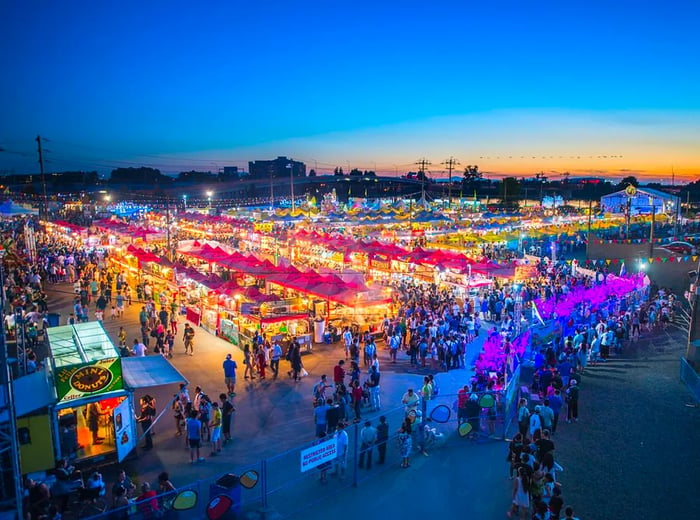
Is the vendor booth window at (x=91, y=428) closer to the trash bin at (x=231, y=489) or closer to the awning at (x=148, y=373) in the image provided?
the awning at (x=148, y=373)

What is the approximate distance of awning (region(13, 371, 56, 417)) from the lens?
24.5ft

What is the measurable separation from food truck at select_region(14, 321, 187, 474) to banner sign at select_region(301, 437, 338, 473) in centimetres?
335

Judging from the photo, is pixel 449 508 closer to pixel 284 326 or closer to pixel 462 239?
pixel 284 326

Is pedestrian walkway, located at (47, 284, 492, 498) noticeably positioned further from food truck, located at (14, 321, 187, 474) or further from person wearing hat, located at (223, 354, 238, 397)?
food truck, located at (14, 321, 187, 474)

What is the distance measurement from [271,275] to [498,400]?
35.7 ft

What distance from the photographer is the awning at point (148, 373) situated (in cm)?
895

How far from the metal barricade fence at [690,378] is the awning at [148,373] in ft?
35.3

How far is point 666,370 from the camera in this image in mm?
13070

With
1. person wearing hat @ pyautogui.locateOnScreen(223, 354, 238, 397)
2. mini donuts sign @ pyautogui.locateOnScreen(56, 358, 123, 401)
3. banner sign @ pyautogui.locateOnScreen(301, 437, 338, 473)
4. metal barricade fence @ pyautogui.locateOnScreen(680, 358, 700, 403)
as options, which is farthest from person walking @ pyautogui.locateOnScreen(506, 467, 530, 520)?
metal barricade fence @ pyautogui.locateOnScreen(680, 358, 700, 403)

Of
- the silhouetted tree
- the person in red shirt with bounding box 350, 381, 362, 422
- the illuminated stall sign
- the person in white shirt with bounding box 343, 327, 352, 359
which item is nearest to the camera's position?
the person in red shirt with bounding box 350, 381, 362, 422

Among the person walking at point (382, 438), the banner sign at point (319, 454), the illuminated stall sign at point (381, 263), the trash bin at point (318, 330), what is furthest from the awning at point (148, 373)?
the illuminated stall sign at point (381, 263)

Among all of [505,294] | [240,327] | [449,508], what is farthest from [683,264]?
[449,508]

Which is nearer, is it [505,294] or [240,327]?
[240,327]

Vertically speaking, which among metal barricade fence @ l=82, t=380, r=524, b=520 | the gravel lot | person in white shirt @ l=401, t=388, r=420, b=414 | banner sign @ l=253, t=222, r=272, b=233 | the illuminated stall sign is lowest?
the gravel lot
